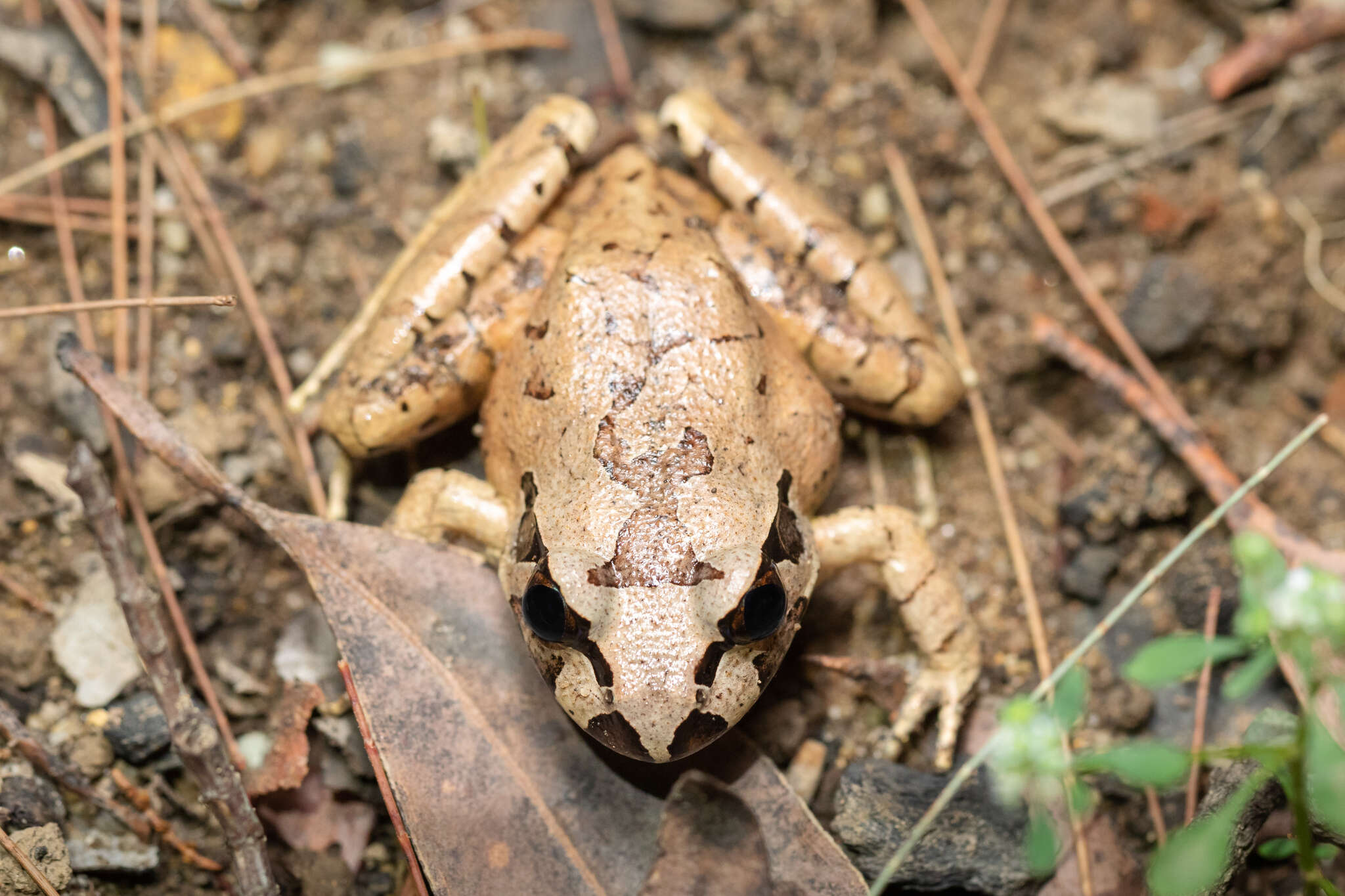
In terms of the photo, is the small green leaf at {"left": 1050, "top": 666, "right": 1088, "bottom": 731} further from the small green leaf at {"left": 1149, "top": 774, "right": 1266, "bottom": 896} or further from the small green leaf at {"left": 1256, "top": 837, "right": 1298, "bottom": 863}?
the small green leaf at {"left": 1256, "top": 837, "right": 1298, "bottom": 863}

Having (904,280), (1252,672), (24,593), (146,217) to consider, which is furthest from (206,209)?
(1252,672)

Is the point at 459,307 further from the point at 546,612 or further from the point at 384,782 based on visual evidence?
the point at 384,782

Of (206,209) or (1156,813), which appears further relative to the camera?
(206,209)

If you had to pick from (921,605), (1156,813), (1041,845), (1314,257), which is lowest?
(1156,813)

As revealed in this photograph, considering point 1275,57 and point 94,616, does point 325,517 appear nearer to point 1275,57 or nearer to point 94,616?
point 94,616

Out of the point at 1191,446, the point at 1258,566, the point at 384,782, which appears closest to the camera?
the point at 1258,566

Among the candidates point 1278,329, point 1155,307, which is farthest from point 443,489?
point 1278,329

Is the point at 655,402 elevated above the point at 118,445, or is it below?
above
